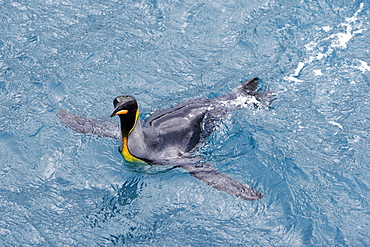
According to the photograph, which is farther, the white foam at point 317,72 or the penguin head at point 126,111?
the white foam at point 317,72

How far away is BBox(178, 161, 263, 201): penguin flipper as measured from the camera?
7.75 m

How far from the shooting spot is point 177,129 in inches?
334

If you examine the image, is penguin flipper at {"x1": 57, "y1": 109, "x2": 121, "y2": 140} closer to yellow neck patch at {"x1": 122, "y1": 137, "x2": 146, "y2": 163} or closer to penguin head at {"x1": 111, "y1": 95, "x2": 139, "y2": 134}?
yellow neck patch at {"x1": 122, "y1": 137, "x2": 146, "y2": 163}

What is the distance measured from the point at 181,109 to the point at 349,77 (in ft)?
13.6

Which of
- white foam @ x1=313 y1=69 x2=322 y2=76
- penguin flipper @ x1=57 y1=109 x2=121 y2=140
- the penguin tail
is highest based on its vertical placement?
white foam @ x1=313 y1=69 x2=322 y2=76

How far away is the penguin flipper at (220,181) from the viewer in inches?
305

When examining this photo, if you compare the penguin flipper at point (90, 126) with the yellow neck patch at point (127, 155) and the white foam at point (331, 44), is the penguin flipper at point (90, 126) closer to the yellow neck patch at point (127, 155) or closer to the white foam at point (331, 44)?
the yellow neck patch at point (127, 155)

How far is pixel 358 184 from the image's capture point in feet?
26.7

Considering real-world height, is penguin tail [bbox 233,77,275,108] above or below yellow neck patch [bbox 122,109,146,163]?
above

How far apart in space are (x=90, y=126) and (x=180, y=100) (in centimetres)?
200

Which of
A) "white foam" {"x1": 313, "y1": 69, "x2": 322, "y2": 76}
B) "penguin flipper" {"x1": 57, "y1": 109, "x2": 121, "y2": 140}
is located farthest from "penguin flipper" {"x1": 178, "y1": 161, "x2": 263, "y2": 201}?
"white foam" {"x1": 313, "y1": 69, "x2": 322, "y2": 76}

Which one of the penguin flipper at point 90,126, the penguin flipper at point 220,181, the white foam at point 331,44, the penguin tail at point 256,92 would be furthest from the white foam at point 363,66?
the penguin flipper at point 90,126

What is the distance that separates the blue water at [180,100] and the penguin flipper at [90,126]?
0.17 meters

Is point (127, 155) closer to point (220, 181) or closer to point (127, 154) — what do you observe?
point (127, 154)
